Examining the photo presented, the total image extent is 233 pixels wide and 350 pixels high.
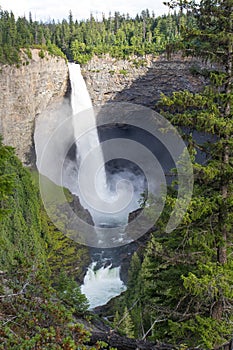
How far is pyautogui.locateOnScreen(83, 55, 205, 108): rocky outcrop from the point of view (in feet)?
143

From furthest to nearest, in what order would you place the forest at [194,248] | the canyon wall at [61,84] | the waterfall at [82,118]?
the waterfall at [82,118], the canyon wall at [61,84], the forest at [194,248]

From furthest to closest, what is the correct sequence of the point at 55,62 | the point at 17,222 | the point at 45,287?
the point at 55,62 → the point at 17,222 → the point at 45,287

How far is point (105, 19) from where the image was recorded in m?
62.1

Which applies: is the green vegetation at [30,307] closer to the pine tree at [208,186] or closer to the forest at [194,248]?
the forest at [194,248]

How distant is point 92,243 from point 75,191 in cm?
851

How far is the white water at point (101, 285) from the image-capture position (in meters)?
28.7

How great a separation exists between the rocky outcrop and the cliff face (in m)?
5.58

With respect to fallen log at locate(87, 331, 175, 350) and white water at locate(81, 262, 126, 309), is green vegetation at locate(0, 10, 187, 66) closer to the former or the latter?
white water at locate(81, 262, 126, 309)

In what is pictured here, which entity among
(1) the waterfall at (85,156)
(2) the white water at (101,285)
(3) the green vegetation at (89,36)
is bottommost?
(2) the white water at (101,285)

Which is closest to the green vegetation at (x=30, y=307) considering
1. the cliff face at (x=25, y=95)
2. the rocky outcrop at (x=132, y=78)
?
the cliff face at (x=25, y=95)

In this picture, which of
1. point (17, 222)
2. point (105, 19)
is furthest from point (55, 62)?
point (105, 19)

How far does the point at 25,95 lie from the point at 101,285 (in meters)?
17.5

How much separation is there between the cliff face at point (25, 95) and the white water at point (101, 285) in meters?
12.2

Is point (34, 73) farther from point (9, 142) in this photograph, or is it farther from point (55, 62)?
point (9, 142)
